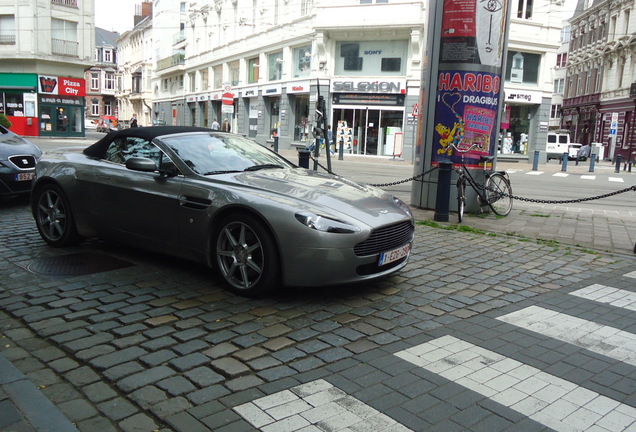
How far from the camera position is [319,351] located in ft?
12.5

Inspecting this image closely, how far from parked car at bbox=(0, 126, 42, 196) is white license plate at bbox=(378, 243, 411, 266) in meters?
6.78

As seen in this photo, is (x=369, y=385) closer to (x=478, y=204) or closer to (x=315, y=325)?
(x=315, y=325)

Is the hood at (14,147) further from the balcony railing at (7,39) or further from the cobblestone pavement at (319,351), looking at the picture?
the balcony railing at (7,39)

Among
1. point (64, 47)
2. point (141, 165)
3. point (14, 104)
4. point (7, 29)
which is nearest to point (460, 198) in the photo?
point (141, 165)

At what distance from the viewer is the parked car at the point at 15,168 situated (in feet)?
29.3

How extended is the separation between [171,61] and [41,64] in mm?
20156

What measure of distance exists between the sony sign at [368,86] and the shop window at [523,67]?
22.6 feet

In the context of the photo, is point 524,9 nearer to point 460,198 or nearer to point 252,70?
point 252,70

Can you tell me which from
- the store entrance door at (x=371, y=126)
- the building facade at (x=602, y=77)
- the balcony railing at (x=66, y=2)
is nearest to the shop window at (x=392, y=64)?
the store entrance door at (x=371, y=126)

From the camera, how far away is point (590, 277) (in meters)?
6.02

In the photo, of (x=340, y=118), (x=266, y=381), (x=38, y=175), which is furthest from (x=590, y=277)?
(x=340, y=118)

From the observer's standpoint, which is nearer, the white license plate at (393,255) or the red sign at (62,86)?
the white license plate at (393,255)

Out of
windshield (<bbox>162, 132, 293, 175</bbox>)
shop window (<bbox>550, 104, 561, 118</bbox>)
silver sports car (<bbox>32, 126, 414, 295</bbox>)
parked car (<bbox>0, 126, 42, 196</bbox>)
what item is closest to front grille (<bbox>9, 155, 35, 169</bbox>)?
parked car (<bbox>0, 126, 42, 196</bbox>)

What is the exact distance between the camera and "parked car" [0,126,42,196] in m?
8.95
